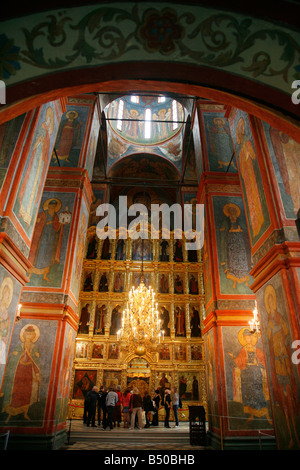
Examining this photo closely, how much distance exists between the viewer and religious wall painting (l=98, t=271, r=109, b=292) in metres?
17.4

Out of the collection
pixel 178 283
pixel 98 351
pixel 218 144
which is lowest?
pixel 98 351

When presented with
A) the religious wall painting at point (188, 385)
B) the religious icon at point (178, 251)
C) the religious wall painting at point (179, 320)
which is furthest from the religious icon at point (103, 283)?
the religious wall painting at point (188, 385)

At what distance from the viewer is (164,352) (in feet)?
52.2

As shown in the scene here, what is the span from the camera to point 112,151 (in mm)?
20656

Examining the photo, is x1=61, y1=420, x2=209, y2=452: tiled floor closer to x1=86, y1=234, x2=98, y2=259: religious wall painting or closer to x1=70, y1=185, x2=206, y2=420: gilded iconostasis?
x1=70, y1=185, x2=206, y2=420: gilded iconostasis

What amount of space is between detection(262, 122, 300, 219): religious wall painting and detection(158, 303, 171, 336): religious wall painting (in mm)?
12232

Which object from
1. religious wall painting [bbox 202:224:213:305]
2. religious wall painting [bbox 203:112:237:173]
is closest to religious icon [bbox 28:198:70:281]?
religious wall painting [bbox 202:224:213:305]

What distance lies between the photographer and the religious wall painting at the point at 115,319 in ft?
53.7

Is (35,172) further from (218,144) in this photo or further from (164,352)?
(164,352)

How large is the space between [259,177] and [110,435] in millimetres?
8352

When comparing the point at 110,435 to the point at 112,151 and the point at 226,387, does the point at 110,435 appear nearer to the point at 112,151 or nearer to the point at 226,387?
the point at 226,387

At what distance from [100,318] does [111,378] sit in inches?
121

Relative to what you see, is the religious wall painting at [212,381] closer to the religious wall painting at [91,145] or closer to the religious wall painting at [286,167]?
the religious wall painting at [286,167]

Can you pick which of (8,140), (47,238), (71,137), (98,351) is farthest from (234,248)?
(98,351)
